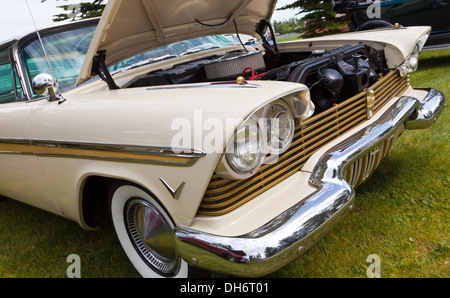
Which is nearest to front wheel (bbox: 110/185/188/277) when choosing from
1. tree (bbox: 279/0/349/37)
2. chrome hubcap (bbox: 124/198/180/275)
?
chrome hubcap (bbox: 124/198/180/275)

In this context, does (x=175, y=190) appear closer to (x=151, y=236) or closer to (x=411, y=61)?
(x=151, y=236)

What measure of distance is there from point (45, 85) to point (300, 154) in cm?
132

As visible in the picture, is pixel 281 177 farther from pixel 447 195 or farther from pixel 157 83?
pixel 447 195

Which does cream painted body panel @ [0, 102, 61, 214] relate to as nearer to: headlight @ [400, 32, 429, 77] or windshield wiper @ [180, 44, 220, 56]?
windshield wiper @ [180, 44, 220, 56]

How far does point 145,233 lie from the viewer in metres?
1.79

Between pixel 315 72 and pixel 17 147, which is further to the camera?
pixel 17 147

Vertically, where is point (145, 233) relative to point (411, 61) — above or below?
below

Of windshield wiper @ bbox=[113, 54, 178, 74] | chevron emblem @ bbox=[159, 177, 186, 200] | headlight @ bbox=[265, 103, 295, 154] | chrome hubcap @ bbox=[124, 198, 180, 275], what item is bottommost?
chrome hubcap @ bbox=[124, 198, 180, 275]

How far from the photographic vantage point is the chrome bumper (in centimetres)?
125

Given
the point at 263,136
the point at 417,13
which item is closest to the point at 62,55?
the point at 263,136

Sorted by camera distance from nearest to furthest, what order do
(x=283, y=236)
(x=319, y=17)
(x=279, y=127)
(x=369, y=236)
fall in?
(x=283, y=236) < (x=279, y=127) < (x=369, y=236) < (x=319, y=17)

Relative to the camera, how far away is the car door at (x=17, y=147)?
6.74 feet
